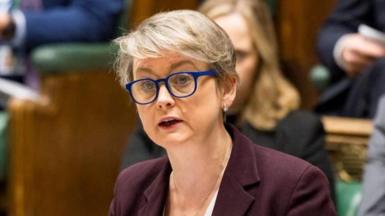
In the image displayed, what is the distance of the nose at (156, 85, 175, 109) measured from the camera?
122 cm

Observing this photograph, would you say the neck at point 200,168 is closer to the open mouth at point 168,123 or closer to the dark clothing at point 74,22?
the open mouth at point 168,123

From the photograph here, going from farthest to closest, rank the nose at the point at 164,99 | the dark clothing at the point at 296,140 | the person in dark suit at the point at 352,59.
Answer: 1. the person in dark suit at the point at 352,59
2. the dark clothing at the point at 296,140
3. the nose at the point at 164,99

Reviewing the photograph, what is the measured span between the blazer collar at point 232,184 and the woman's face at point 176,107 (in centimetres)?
7

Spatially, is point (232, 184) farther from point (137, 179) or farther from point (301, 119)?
point (301, 119)

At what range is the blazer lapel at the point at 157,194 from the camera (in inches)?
52.4

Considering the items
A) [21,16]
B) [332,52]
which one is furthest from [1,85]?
[332,52]

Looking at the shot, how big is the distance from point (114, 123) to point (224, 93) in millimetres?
1200

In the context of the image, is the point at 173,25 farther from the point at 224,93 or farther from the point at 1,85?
the point at 1,85

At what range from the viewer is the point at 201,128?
4.12ft

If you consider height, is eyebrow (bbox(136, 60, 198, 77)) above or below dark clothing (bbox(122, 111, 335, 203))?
above

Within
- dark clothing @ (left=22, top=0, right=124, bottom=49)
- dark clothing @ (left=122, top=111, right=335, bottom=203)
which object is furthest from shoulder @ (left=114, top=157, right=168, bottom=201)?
dark clothing @ (left=22, top=0, right=124, bottom=49)

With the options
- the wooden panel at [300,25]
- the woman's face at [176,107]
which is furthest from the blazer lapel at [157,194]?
the wooden panel at [300,25]

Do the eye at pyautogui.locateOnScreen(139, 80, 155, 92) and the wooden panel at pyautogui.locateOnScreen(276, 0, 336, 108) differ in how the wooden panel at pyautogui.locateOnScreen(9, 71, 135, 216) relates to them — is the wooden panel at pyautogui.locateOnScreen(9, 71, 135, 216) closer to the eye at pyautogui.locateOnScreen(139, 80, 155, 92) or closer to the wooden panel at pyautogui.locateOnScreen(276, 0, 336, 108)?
the wooden panel at pyautogui.locateOnScreen(276, 0, 336, 108)

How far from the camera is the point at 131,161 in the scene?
1.83 m
